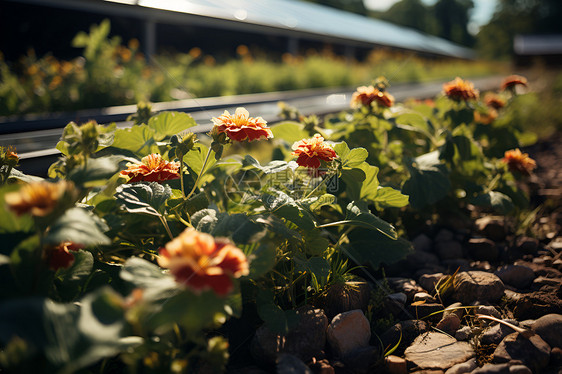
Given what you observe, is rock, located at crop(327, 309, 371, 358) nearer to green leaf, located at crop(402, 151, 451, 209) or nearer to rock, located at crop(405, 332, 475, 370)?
rock, located at crop(405, 332, 475, 370)

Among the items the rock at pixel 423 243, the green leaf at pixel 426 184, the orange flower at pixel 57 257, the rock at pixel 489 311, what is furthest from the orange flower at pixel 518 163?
the orange flower at pixel 57 257

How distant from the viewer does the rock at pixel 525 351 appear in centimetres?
124

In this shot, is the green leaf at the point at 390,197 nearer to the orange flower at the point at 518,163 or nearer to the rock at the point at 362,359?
the rock at the point at 362,359

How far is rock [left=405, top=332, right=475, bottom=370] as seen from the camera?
1260 mm

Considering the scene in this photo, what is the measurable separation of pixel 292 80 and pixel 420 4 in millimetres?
23122

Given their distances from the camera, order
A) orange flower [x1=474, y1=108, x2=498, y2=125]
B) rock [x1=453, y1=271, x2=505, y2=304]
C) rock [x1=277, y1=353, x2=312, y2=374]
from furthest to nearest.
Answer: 1. orange flower [x1=474, y1=108, x2=498, y2=125]
2. rock [x1=453, y1=271, x2=505, y2=304]
3. rock [x1=277, y1=353, x2=312, y2=374]

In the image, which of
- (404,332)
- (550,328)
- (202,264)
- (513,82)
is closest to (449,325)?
(404,332)

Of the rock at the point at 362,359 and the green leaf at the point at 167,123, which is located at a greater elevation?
the green leaf at the point at 167,123

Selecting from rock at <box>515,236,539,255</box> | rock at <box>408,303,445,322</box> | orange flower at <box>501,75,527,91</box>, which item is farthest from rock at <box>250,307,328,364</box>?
orange flower at <box>501,75,527,91</box>

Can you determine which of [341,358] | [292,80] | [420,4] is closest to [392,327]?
[341,358]

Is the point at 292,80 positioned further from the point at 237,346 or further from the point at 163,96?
the point at 237,346

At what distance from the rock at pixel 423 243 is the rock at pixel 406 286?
392 millimetres

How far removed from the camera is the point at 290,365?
3.78ft

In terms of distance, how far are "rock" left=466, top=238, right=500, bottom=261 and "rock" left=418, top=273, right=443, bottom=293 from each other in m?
0.43
